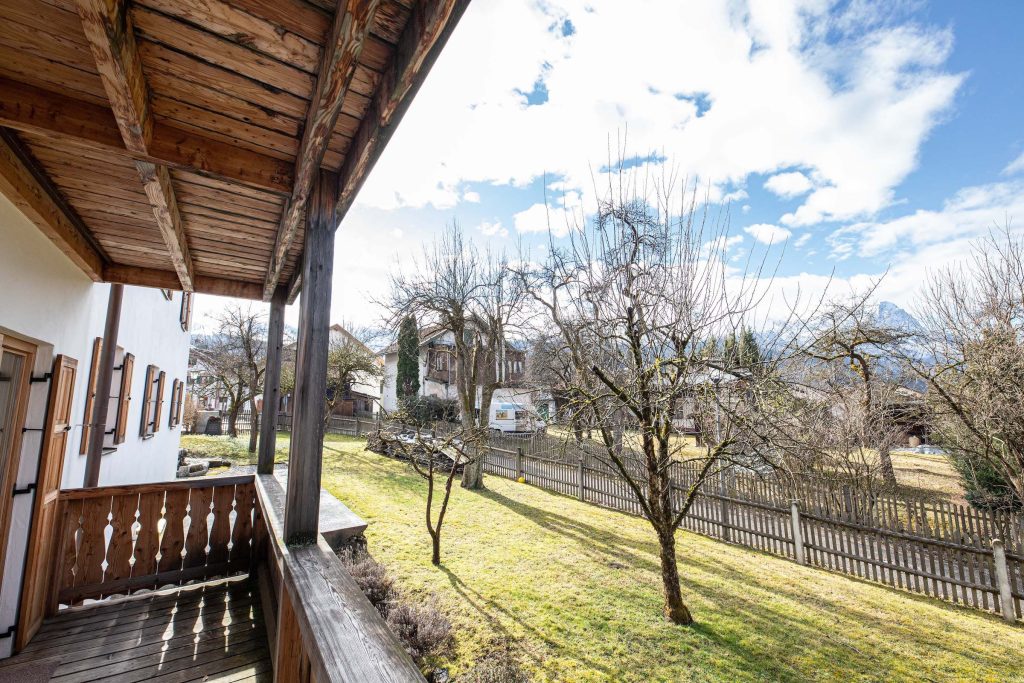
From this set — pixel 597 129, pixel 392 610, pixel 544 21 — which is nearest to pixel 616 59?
pixel 597 129

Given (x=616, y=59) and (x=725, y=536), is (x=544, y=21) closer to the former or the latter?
(x=616, y=59)

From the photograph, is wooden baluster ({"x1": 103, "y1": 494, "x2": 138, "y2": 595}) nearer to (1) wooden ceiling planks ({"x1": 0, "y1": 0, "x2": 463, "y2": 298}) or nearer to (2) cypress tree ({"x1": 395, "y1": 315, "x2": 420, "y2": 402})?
(1) wooden ceiling planks ({"x1": 0, "y1": 0, "x2": 463, "y2": 298})

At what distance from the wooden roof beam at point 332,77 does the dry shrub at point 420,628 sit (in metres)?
3.62

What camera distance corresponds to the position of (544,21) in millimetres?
2803

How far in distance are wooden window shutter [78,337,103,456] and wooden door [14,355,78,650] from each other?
1024 millimetres

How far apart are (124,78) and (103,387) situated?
4.46 metres

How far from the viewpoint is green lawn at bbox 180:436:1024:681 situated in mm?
3406

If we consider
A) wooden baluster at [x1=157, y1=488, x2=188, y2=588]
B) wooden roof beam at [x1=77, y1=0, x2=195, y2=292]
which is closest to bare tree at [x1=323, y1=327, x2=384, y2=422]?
wooden baluster at [x1=157, y1=488, x2=188, y2=588]

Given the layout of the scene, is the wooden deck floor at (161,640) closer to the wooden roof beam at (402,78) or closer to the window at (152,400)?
the wooden roof beam at (402,78)

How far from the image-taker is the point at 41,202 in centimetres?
220

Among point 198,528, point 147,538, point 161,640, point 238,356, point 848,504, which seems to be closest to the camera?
point 161,640

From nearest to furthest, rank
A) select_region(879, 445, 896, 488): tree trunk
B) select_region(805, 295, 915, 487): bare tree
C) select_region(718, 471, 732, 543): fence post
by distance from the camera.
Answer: select_region(718, 471, 732, 543): fence post
select_region(805, 295, 915, 487): bare tree
select_region(879, 445, 896, 488): tree trunk

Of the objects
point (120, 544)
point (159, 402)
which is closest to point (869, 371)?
point (120, 544)

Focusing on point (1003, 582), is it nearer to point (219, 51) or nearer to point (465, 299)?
point (219, 51)
